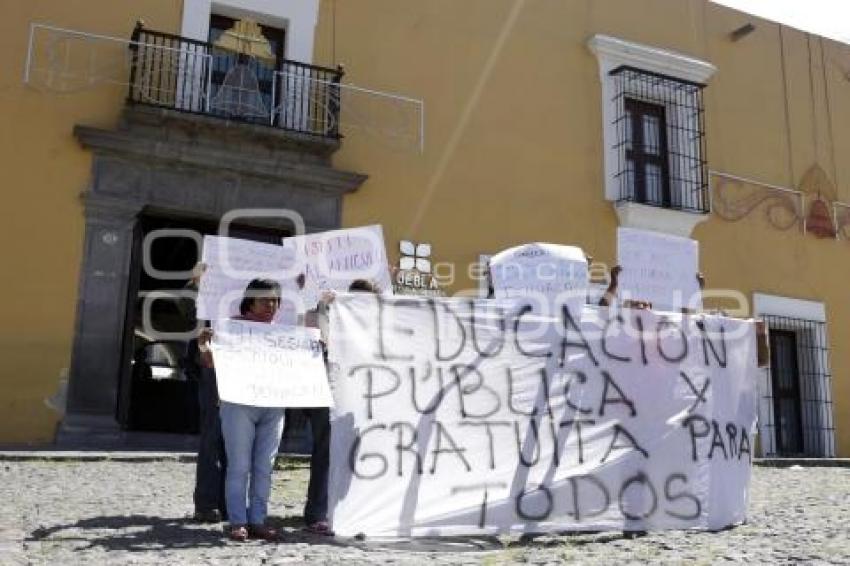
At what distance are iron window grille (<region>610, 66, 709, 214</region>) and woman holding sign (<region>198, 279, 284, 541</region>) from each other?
25.0ft

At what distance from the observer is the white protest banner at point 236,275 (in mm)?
4469

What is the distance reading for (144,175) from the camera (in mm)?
8336

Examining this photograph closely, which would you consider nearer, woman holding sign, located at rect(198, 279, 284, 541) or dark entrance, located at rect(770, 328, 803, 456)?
woman holding sign, located at rect(198, 279, 284, 541)

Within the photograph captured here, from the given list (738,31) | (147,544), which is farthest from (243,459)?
(738,31)

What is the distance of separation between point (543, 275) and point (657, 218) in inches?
250

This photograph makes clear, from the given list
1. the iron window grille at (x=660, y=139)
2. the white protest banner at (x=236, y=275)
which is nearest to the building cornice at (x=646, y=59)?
the iron window grille at (x=660, y=139)

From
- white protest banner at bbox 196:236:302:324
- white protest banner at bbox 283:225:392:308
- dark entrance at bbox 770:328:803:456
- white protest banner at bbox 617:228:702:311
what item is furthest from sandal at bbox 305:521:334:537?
dark entrance at bbox 770:328:803:456

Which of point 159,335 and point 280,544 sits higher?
point 159,335

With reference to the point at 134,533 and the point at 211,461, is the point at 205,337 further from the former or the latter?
the point at 134,533

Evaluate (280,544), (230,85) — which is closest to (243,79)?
(230,85)

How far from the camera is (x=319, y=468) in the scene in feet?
14.6

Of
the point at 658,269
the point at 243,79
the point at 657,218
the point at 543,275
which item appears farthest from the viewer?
the point at 657,218

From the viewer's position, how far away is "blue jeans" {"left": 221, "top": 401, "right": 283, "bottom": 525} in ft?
13.1

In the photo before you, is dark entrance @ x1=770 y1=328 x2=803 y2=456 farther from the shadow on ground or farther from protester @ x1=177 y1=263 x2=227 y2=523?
the shadow on ground
